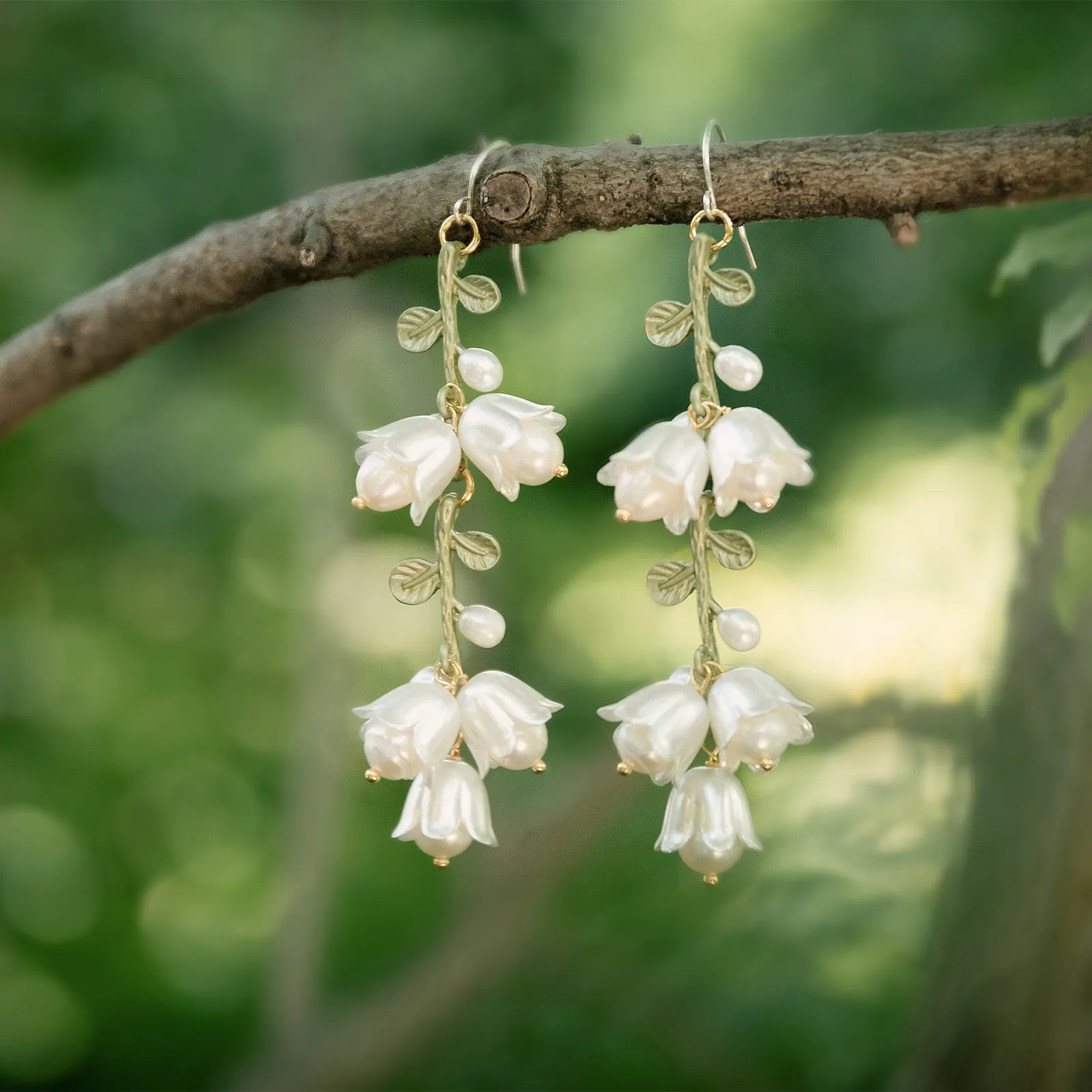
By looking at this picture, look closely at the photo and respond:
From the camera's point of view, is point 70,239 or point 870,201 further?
point 70,239

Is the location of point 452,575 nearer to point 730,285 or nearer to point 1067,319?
point 730,285

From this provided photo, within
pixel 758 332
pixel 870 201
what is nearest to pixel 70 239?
pixel 758 332

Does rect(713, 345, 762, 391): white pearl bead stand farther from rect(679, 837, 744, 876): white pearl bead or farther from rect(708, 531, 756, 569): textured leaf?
rect(679, 837, 744, 876): white pearl bead

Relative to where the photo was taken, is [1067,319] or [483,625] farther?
[1067,319]

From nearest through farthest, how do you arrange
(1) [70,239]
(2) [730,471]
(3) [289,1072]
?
(2) [730,471] < (3) [289,1072] < (1) [70,239]

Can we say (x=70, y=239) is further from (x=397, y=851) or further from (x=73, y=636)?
(x=397, y=851)

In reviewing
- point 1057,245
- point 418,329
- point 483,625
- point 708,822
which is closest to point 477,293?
point 418,329

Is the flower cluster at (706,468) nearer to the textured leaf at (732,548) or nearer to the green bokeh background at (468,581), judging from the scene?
the textured leaf at (732,548)

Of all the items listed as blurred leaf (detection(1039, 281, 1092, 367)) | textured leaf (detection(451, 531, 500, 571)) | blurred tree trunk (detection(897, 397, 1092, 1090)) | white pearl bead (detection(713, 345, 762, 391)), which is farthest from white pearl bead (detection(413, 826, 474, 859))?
blurred tree trunk (detection(897, 397, 1092, 1090))
